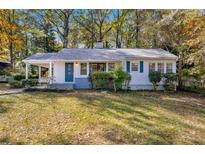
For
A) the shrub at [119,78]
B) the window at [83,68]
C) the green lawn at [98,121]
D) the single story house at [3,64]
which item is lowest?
the green lawn at [98,121]

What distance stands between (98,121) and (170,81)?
32.1 feet

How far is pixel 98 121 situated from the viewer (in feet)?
30.8

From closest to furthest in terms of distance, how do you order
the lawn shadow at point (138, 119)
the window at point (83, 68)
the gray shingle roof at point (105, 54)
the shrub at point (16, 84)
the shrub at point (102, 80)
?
the lawn shadow at point (138, 119) < the shrub at point (102, 80) < the shrub at point (16, 84) < the gray shingle roof at point (105, 54) < the window at point (83, 68)

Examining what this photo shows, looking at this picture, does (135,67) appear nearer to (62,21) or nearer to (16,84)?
(16,84)

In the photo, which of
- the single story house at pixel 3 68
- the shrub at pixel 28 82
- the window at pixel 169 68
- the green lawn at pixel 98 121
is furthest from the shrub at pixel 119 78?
the single story house at pixel 3 68

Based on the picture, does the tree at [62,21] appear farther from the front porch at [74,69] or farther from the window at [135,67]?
the window at [135,67]

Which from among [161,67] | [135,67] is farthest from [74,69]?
[161,67]

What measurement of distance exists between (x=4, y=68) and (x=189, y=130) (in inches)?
990

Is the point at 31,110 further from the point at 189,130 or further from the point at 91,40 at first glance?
the point at 91,40

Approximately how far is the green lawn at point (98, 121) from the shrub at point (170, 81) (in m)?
4.83

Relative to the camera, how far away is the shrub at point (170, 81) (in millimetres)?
17922

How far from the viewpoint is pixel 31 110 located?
1073 centimetres
